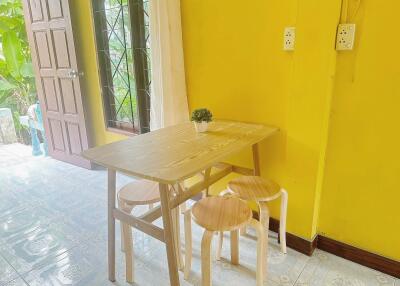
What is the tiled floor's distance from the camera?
1604mm

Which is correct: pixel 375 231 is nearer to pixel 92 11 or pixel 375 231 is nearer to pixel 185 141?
pixel 185 141

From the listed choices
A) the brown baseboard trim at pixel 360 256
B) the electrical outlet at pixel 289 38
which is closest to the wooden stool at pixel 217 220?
the brown baseboard trim at pixel 360 256

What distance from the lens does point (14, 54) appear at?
11.8ft

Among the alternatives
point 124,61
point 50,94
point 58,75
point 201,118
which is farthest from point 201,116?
point 50,94

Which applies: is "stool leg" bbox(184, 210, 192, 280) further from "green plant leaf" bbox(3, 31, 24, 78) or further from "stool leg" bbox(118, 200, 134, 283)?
"green plant leaf" bbox(3, 31, 24, 78)

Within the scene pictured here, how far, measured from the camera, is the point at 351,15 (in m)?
1.42

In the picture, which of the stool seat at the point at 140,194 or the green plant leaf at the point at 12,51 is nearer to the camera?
the stool seat at the point at 140,194

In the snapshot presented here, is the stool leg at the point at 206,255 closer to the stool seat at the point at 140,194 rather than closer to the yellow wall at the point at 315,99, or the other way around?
the stool seat at the point at 140,194

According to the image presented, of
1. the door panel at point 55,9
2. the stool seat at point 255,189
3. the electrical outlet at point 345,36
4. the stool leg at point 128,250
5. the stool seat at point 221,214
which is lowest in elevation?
the stool leg at point 128,250

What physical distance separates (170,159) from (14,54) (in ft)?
11.4

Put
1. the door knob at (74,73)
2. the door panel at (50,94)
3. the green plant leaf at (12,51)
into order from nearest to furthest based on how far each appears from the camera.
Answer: the door knob at (74,73), the door panel at (50,94), the green plant leaf at (12,51)

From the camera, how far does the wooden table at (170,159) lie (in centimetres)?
116

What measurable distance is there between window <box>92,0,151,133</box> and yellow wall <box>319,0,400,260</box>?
1660 mm

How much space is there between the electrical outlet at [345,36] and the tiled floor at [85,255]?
126cm
